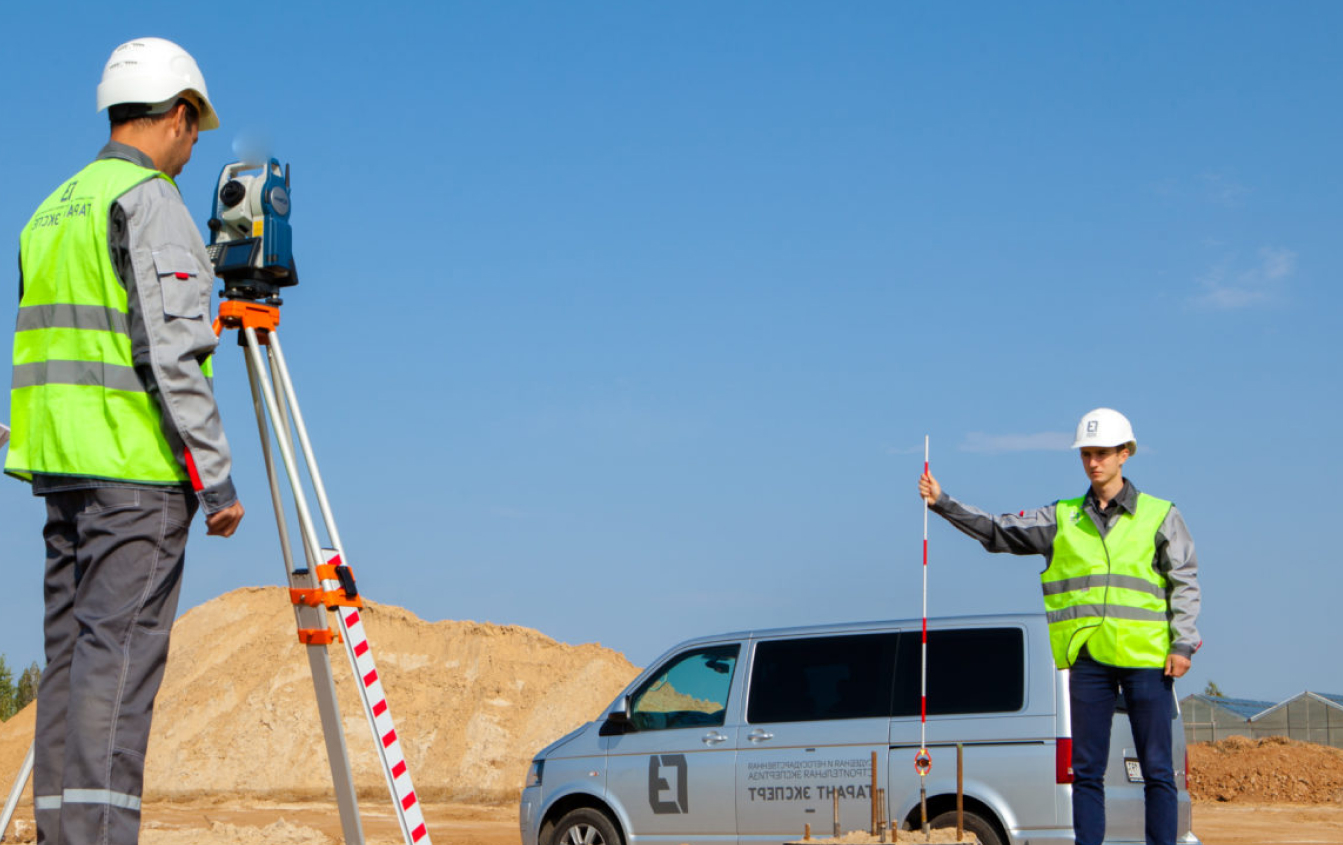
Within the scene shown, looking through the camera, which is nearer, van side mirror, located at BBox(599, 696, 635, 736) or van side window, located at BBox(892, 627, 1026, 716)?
van side window, located at BBox(892, 627, 1026, 716)

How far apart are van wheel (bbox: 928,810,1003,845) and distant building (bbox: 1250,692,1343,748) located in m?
26.9

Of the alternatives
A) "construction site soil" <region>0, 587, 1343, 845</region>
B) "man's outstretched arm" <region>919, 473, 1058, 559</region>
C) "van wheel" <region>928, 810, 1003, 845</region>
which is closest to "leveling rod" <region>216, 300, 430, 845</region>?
"man's outstretched arm" <region>919, 473, 1058, 559</region>

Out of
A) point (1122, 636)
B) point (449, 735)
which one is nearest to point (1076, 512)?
point (1122, 636)

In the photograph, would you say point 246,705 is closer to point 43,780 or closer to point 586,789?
point 586,789

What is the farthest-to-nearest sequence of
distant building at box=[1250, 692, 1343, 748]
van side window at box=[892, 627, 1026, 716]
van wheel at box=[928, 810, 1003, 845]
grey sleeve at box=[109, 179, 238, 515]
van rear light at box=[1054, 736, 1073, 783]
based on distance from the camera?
distant building at box=[1250, 692, 1343, 748], van side window at box=[892, 627, 1026, 716], van wheel at box=[928, 810, 1003, 845], van rear light at box=[1054, 736, 1073, 783], grey sleeve at box=[109, 179, 238, 515]

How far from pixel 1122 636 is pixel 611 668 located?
914 inches

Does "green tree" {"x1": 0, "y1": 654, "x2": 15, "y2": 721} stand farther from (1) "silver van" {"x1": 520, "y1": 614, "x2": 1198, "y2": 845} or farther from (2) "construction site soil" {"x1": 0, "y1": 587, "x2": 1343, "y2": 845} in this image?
(1) "silver van" {"x1": 520, "y1": 614, "x2": 1198, "y2": 845}

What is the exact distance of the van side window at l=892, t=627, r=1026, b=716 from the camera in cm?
935

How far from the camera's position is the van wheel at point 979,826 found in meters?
9.02

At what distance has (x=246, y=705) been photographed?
27891mm

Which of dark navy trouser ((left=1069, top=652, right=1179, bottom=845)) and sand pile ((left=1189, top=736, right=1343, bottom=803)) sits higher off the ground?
dark navy trouser ((left=1069, top=652, right=1179, bottom=845))

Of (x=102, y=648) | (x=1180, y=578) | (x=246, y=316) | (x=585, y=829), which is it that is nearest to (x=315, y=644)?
(x=246, y=316)

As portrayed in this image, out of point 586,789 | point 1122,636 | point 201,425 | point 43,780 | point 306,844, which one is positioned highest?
point 201,425

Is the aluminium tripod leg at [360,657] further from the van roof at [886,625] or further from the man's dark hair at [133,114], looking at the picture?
the van roof at [886,625]
